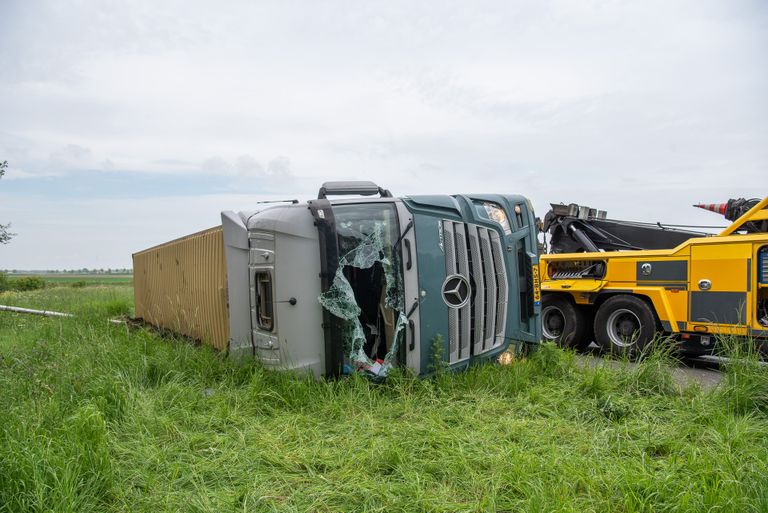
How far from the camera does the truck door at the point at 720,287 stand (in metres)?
7.15

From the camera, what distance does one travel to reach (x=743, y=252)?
7.16 meters

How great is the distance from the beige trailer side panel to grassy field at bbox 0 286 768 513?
1.20 metres

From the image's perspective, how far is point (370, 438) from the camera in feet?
13.4

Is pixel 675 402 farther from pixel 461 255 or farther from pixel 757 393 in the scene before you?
pixel 461 255

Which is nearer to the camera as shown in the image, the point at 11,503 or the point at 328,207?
the point at 11,503

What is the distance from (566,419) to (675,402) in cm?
113

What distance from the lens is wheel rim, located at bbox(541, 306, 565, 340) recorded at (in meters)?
9.73

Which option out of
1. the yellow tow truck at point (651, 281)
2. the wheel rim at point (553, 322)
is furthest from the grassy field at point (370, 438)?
A: the wheel rim at point (553, 322)

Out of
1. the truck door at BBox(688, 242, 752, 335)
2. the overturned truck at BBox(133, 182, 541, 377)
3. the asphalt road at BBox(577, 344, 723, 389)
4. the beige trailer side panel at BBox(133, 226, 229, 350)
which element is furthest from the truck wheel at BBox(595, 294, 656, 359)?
the beige trailer side panel at BBox(133, 226, 229, 350)

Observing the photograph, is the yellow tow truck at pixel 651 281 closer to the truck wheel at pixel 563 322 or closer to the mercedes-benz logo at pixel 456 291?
the truck wheel at pixel 563 322

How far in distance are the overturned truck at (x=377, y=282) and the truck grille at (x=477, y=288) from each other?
1 centimetres

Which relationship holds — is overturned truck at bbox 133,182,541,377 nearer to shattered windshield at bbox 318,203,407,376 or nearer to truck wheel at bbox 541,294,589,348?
shattered windshield at bbox 318,203,407,376

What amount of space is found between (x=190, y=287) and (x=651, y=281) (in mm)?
6672

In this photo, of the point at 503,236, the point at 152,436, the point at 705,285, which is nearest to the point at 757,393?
the point at 503,236
